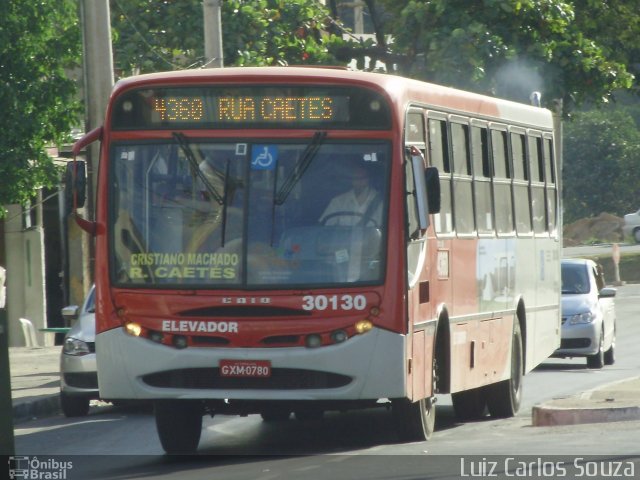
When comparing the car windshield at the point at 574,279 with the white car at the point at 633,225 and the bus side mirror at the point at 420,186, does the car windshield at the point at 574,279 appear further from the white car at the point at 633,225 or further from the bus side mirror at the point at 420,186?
the white car at the point at 633,225

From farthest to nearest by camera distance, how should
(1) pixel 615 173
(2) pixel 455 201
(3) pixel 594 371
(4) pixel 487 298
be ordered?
(1) pixel 615 173 < (3) pixel 594 371 < (4) pixel 487 298 < (2) pixel 455 201

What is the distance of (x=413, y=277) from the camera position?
1176 cm

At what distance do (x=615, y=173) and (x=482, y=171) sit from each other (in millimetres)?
54676

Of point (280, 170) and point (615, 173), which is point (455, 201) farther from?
point (615, 173)

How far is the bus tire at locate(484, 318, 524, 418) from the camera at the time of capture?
15.6 meters

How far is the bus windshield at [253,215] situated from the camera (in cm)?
1142

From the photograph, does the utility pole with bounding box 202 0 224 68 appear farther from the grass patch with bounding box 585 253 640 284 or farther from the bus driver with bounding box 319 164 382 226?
the grass patch with bounding box 585 253 640 284

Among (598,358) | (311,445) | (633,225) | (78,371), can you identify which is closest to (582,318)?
(598,358)

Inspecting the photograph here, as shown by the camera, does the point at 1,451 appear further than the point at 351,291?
No

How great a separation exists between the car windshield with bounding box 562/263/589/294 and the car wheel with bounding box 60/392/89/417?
8.62 m

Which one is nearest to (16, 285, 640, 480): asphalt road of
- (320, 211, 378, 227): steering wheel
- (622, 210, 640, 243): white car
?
(320, 211, 378, 227): steering wheel

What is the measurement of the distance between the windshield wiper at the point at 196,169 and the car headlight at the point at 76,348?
17.7 ft

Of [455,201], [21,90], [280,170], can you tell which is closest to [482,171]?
[455,201]

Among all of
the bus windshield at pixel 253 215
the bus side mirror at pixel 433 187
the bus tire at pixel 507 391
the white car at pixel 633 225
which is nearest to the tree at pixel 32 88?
the bus tire at pixel 507 391
